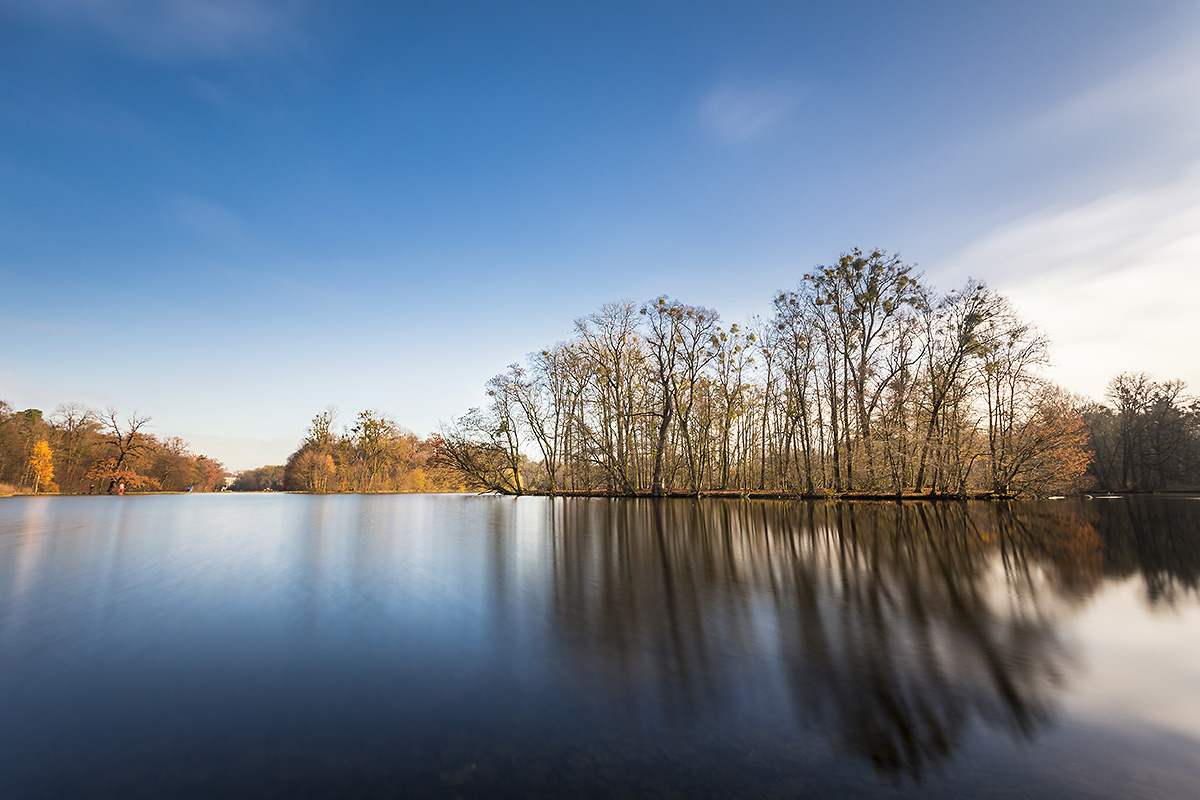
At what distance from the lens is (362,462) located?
55781 mm

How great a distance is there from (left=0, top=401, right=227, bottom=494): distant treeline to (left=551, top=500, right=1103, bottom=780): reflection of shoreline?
176 feet

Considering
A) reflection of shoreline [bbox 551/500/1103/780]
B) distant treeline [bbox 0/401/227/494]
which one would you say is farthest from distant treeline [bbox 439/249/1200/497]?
distant treeline [bbox 0/401/227/494]

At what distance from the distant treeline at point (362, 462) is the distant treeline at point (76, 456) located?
498 inches

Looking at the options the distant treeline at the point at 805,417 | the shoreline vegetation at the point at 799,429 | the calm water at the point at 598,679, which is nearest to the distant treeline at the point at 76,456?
the shoreline vegetation at the point at 799,429

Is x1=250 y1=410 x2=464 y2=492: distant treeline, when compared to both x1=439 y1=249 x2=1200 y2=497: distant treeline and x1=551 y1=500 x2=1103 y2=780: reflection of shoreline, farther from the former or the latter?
x1=551 y1=500 x2=1103 y2=780: reflection of shoreline

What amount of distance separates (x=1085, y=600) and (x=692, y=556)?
512 centimetres

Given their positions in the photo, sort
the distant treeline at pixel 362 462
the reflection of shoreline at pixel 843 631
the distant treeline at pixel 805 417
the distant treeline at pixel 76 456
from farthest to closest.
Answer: the distant treeline at pixel 362 462 < the distant treeline at pixel 76 456 < the distant treeline at pixel 805 417 < the reflection of shoreline at pixel 843 631

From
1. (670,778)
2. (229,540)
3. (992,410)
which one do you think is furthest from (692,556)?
(992,410)

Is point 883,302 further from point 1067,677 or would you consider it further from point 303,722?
point 303,722

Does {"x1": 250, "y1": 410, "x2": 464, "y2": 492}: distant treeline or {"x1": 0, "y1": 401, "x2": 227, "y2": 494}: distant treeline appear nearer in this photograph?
{"x1": 0, "y1": 401, "x2": 227, "y2": 494}: distant treeline

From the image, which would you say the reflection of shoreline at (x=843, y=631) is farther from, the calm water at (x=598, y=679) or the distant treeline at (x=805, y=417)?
the distant treeline at (x=805, y=417)

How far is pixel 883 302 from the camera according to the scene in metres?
25.4

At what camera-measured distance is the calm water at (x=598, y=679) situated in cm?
226

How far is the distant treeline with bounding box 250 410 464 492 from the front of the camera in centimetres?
5197
